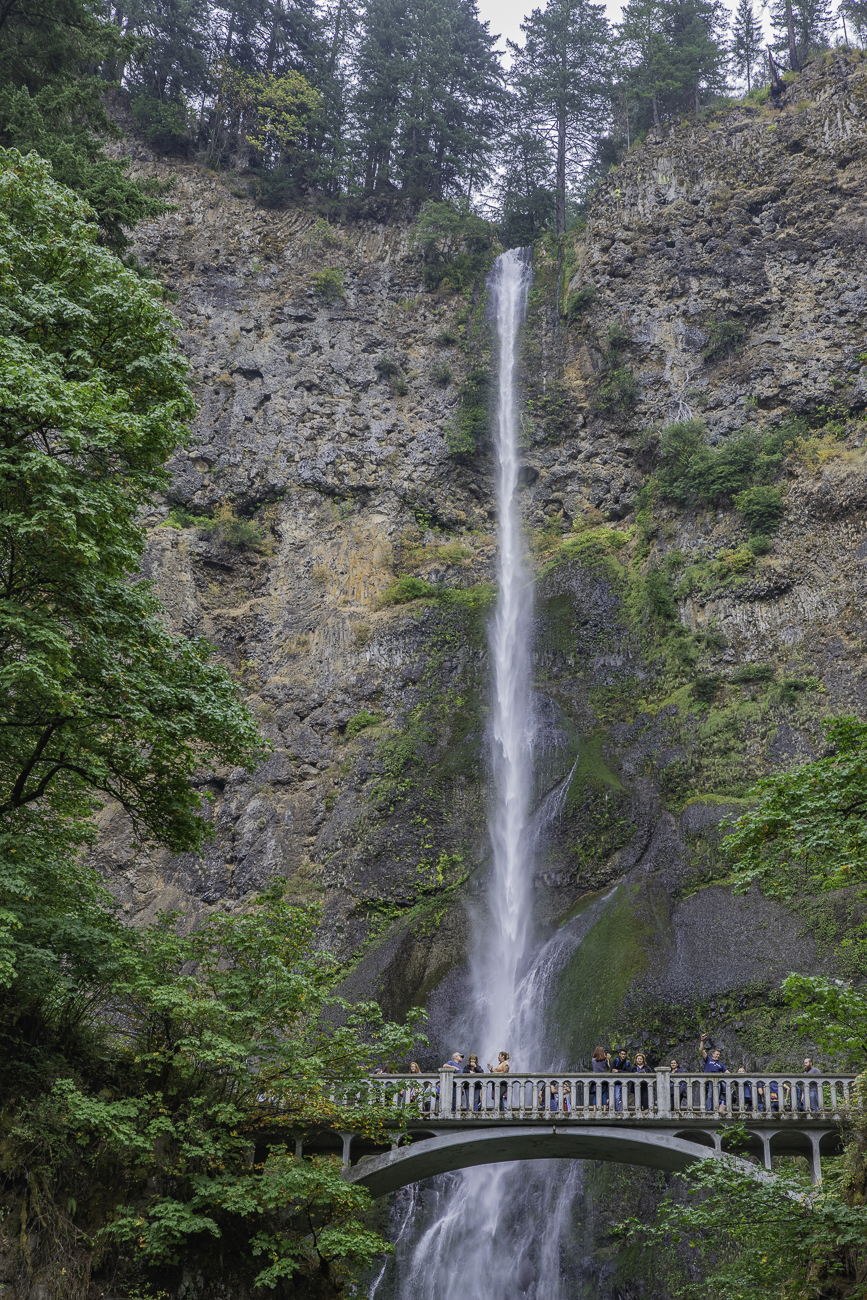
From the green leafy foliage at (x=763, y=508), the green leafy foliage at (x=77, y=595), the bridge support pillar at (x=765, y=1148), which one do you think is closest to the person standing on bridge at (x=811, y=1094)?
the bridge support pillar at (x=765, y=1148)

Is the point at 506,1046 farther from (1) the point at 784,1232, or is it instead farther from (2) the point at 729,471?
(2) the point at 729,471

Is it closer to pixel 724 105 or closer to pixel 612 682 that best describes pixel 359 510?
pixel 612 682

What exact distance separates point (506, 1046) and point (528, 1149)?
5018 millimetres

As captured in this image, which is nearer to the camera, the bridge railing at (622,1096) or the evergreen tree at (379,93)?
the bridge railing at (622,1096)

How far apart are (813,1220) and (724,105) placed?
42656 mm

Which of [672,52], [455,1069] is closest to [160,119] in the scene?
[672,52]

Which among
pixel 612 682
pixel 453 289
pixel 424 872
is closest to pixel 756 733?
pixel 612 682

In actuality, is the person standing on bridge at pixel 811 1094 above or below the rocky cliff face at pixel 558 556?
below

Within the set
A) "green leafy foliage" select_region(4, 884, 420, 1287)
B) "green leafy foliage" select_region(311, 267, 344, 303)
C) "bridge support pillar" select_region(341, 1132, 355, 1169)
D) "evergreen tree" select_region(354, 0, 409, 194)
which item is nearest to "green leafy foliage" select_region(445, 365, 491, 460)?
"green leafy foliage" select_region(311, 267, 344, 303)

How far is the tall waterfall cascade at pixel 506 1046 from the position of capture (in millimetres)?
19781

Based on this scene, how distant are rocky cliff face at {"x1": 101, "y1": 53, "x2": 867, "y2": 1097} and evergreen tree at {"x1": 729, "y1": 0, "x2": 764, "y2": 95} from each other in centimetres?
721

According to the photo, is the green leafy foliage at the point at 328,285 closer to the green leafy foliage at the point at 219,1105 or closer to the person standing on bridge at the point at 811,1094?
the green leafy foliage at the point at 219,1105

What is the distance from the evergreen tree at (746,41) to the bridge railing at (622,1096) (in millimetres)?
43879

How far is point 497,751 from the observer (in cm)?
3030
